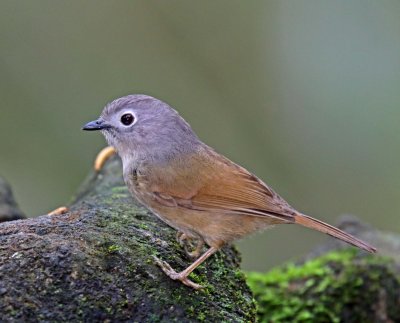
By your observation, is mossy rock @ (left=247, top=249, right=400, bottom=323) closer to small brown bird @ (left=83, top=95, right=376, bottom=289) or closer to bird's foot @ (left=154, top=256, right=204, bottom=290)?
small brown bird @ (left=83, top=95, right=376, bottom=289)

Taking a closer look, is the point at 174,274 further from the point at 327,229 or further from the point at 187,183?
the point at 327,229

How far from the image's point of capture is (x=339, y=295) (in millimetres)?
5621

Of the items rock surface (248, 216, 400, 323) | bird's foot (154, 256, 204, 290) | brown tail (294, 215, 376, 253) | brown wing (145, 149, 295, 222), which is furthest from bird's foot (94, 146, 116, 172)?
bird's foot (154, 256, 204, 290)

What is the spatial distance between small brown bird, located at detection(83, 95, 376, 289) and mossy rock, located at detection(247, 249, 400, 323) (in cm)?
131

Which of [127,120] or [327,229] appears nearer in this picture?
[327,229]

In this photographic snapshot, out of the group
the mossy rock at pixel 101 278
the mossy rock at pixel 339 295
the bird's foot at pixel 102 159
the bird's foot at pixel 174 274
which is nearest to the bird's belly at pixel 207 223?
the mossy rock at pixel 101 278

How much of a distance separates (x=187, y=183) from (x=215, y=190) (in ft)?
0.55

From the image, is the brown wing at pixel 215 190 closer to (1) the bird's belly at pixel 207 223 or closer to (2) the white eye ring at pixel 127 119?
(1) the bird's belly at pixel 207 223

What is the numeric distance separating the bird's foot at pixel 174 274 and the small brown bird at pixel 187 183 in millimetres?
220

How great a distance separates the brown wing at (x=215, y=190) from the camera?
4379mm

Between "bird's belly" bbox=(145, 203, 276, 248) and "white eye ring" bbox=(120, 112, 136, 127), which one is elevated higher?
"white eye ring" bbox=(120, 112, 136, 127)

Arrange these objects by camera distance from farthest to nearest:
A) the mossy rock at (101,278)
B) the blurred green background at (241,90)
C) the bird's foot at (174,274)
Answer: the blurred green background at (241,90) < the bird's foot at (174,274) < the mossy rock at (101,278)

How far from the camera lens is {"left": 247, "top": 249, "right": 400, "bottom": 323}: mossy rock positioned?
18.4 feet

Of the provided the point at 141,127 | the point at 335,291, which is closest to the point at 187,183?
the point at 141,127
